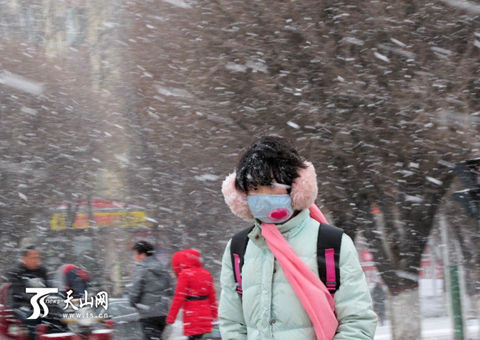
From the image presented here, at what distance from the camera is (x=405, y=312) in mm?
10969

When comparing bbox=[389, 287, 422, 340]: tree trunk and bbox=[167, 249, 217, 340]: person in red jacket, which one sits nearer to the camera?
bbox=[167, 249, 217, 340]: person in red jacket

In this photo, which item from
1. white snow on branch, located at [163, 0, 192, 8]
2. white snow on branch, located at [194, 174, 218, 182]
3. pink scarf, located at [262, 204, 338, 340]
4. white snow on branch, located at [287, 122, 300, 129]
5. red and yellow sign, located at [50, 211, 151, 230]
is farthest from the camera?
red and yellow sign, located at [50, 211, 151, 230]

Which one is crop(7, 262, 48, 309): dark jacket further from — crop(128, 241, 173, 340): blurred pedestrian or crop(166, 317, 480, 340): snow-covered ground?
crop(166, 317, 480, 340): snow-covered ground

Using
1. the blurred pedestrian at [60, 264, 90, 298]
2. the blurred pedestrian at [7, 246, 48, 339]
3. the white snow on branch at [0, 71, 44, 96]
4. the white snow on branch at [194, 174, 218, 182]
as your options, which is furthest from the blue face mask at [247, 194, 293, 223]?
the white snow on branch at [0, 71, 44, 96]

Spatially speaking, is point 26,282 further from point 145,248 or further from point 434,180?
point 434,180

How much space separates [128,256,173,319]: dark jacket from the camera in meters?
7.18

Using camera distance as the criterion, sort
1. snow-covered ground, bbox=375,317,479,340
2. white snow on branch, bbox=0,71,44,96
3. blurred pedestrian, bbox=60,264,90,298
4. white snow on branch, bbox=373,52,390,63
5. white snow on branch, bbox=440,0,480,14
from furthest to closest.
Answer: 1. white snow on branch, bbox=0,71,44,96
2. snow-covered ground, bbox=375,317,479,340
3. white snow on branch, bbox=373,52,390,63
4. white snow on branch, bbox=440,0,480,14
5. blurred pedestrian, bbox=60,264,90,298

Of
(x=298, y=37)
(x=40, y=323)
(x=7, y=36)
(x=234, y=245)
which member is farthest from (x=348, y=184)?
(x=7, y=36)

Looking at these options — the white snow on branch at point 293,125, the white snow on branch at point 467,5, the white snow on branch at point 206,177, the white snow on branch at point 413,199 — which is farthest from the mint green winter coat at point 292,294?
the white snow on branch at point 206,177

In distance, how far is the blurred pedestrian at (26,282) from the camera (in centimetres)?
757

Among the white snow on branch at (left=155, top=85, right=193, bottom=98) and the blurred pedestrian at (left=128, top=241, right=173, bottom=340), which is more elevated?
the white snow on branch at (left=155, top=85, right=193, bottom=98)

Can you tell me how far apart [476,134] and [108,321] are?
19.8 ft

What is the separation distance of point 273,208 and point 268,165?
0.57ft

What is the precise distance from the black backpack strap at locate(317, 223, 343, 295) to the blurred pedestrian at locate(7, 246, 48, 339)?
5782 millimetres
